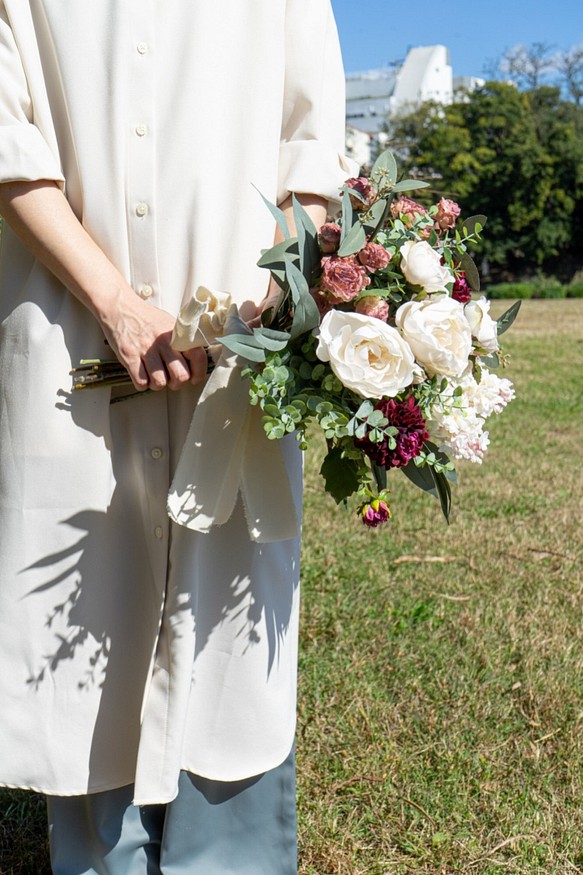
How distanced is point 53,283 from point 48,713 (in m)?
0.88

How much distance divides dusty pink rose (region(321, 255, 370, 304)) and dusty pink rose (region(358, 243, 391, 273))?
19 mm

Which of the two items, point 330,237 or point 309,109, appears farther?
point 309,109

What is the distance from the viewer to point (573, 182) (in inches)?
1703

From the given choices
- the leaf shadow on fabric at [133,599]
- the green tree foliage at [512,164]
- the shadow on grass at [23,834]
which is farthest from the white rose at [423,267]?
the green tree foliage at [512,164]

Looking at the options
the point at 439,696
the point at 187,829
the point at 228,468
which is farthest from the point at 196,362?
the point at 439,696

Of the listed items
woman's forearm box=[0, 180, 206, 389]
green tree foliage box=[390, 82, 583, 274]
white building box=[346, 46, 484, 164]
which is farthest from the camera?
white building box=[346, 46, 484, 164]

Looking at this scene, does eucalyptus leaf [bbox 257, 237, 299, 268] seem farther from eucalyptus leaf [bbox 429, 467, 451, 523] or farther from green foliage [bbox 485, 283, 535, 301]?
green foliage [bbox 485, 283, 535, 301]

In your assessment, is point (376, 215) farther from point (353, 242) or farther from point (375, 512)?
point (375, 512)

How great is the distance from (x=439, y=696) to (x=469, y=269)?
1.80 metres

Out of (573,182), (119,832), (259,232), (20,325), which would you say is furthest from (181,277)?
(573,182)

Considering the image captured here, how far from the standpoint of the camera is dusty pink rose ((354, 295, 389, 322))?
63.2 inches

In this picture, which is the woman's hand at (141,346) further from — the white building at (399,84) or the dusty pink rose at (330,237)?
the white building at (399,84)

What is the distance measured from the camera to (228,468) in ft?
5.84

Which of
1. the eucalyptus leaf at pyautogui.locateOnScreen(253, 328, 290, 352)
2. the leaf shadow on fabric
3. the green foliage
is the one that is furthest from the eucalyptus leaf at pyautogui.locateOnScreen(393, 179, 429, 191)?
the green foliage
